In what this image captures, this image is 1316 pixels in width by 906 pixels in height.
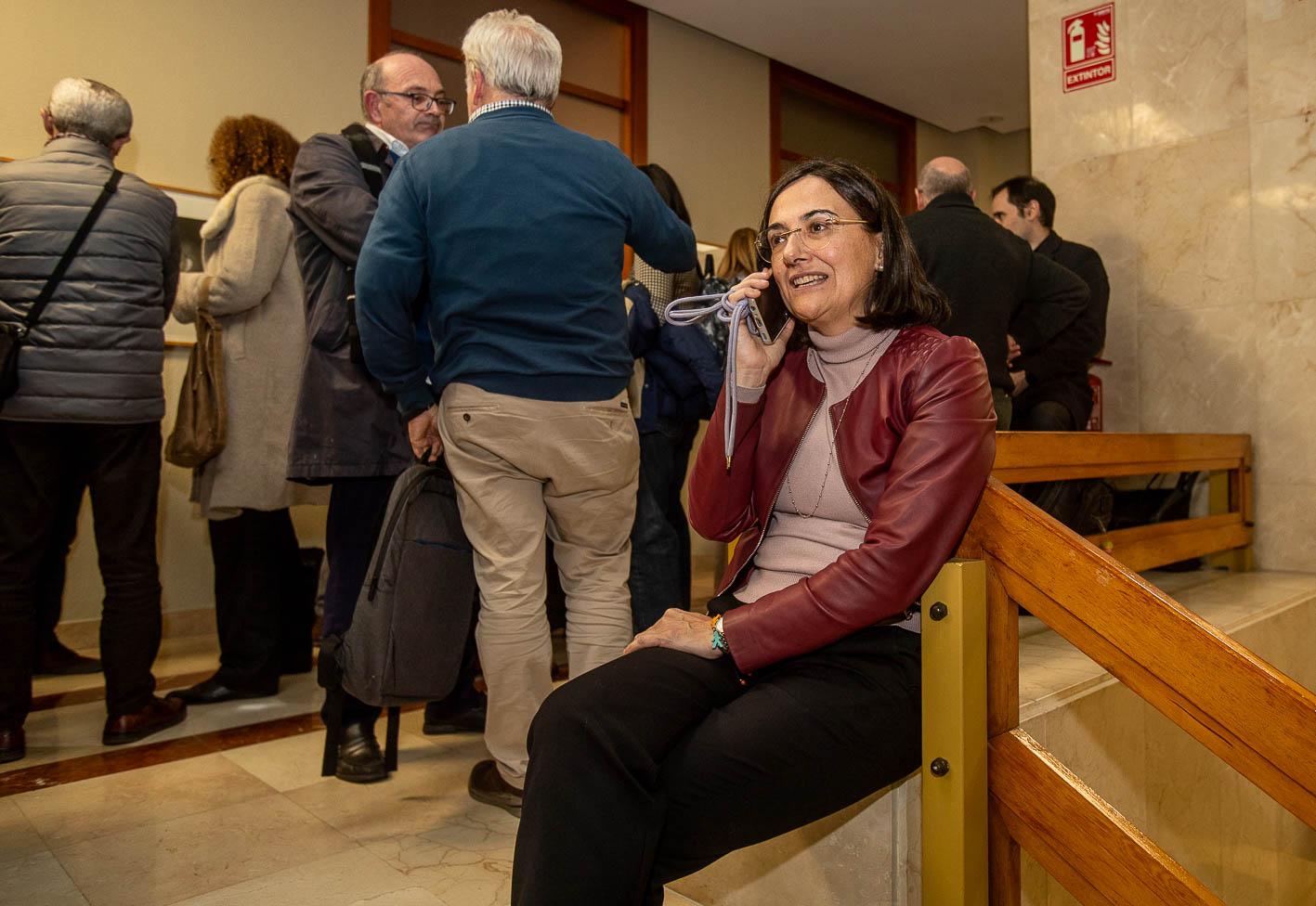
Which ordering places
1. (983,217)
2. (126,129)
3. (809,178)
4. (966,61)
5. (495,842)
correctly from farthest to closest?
(966,61) → (983,217) → (126,129) → (495,842) → (809,178)

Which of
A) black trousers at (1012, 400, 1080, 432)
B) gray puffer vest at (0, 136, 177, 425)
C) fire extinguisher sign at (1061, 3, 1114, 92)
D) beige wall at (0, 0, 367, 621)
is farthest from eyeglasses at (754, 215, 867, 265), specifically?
beige wall at (0, 0, 367, 621)

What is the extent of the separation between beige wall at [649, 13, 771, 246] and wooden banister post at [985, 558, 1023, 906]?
16.7 feet

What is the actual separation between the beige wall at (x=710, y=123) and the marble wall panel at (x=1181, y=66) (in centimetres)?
271

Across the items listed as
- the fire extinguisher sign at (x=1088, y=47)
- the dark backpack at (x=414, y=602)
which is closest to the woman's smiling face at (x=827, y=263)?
the dark backpack at (x=414, y=602)

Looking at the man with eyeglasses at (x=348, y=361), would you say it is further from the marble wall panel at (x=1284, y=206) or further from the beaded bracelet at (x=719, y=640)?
the marble wall panel at (x=1284, y=206)

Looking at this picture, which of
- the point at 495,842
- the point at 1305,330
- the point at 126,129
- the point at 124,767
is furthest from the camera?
the point at 1305,330

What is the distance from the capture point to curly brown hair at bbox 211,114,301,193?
9.91 ft

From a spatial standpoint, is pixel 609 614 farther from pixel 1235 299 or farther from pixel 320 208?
pixel 1235 299

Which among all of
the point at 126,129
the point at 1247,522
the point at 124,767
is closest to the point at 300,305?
the point at 126,129

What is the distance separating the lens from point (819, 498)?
4.88 ft

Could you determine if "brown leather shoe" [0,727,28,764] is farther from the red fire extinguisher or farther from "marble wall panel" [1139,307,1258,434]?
"marble wall panel" [1139,307,1258,434]

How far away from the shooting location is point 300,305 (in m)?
3.08

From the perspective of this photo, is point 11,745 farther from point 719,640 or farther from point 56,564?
point 719,640

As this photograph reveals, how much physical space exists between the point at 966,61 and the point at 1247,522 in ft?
14.9
